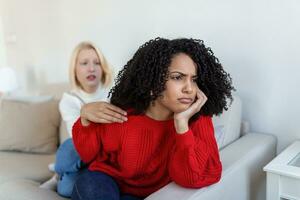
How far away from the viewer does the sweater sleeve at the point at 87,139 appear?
126 centimetres

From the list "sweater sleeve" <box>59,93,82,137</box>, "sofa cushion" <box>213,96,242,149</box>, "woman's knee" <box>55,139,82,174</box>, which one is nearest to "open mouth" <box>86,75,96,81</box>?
"sweater sleeve" <box>59,93,82,137</box>

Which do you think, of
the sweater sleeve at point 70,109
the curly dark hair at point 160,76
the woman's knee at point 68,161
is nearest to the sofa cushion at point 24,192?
the woman's knee at point 68,161

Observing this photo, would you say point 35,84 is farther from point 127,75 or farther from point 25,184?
point 127,75

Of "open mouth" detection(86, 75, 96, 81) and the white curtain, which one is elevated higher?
the white curtain

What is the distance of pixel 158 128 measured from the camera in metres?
1.23

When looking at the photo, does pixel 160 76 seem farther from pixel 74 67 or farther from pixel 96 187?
pixel 74 67

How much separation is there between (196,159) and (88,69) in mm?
1010

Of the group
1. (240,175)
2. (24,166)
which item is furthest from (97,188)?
(24,166)

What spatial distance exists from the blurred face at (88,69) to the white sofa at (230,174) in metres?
0.55

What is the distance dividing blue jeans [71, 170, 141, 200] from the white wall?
32.3 inches

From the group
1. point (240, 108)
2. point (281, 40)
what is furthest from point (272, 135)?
point (281, 40)

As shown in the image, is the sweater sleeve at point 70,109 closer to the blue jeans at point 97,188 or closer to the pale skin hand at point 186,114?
the blue jeans at point 97,188

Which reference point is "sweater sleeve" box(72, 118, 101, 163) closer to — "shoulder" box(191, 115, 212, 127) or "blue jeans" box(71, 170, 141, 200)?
"blue jeans" box(71, 170, 141, 200)

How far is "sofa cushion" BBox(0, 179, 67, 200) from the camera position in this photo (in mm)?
1430
